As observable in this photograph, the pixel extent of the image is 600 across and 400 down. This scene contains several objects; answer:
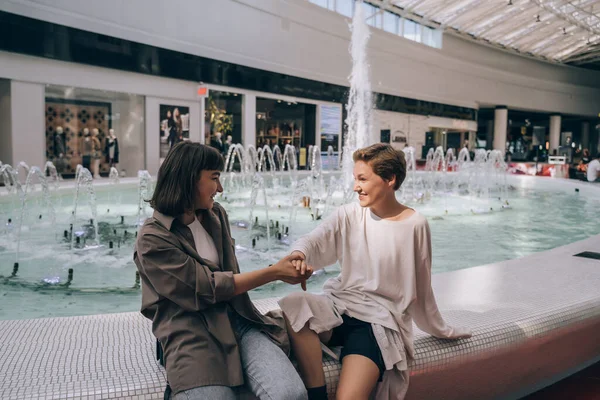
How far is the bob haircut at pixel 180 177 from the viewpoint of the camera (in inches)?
70.7

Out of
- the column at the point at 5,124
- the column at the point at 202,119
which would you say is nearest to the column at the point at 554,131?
the column at the point at 202,119

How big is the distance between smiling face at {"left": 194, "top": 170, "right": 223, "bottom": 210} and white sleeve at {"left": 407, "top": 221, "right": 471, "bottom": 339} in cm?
80

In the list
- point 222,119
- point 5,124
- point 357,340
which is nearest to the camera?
point 357,340

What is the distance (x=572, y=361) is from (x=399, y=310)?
54.2 inches

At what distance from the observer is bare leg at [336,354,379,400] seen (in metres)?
1.83

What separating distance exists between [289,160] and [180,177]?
71.3 ft

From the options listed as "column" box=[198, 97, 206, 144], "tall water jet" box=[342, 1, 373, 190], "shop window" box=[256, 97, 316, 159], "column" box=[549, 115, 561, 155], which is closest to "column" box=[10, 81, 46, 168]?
"column" box=[198, 97, 206, 144]

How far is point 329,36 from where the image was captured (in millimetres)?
23375

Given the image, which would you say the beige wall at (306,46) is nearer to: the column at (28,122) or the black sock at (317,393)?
the column at (28,122)

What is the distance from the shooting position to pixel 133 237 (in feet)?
22.5

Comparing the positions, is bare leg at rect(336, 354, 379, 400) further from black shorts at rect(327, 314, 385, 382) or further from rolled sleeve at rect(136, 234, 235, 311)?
rolled sleeve at rect(136, 234, 235, 311)

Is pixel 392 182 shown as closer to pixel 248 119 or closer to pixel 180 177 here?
pixel 180 177

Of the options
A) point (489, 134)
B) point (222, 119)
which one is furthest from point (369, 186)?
point (489, 134)

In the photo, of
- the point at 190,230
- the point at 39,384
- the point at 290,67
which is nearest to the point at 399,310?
the point at 190,230
